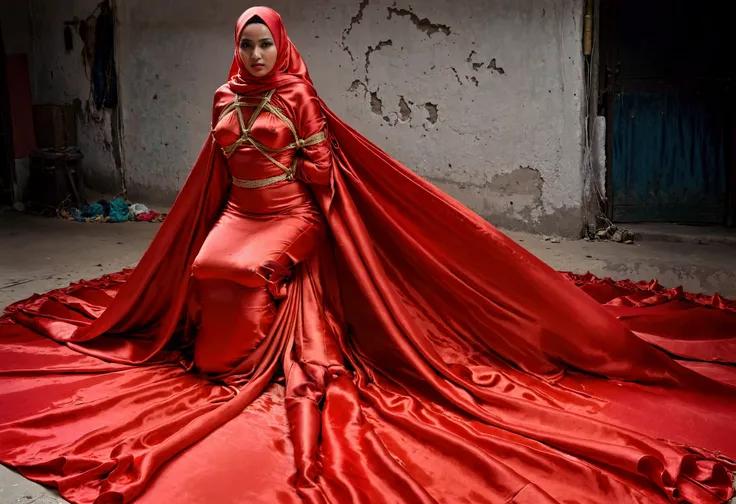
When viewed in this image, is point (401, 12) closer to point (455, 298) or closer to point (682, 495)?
point (455, 298)

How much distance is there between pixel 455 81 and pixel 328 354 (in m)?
3.09

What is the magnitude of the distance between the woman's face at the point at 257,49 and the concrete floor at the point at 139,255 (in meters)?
2.05

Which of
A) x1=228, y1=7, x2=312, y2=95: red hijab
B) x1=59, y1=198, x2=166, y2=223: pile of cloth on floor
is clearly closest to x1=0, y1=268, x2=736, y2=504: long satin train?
x1=228, y1=7, x2=312, y2=95: red hijab

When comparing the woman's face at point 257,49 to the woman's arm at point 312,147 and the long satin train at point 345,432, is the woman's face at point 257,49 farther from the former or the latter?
the long satin train at point 345,432

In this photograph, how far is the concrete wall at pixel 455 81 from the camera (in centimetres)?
479

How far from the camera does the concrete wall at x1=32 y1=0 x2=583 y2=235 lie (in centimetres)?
479

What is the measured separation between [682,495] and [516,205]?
3.39 m

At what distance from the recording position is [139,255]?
15.3 ft

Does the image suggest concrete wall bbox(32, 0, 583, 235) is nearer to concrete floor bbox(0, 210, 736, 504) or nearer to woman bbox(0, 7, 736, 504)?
concrete floor bbox(0, 210, 736, 504)

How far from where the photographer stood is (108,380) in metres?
2.58

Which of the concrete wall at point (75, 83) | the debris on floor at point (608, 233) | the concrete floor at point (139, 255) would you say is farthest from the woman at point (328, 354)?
the concrete wall at point (75, 83)

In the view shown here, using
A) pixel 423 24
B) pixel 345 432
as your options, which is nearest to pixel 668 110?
pixel 423 24

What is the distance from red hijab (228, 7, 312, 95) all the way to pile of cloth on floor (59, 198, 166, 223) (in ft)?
11.4

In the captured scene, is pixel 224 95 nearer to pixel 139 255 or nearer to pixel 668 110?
pixel 139 255
